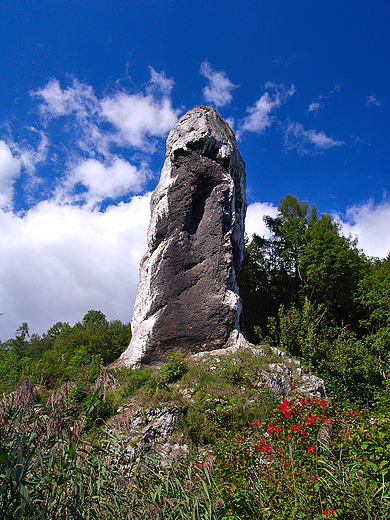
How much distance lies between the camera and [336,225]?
20.3 m

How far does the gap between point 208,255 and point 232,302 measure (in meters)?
1.93

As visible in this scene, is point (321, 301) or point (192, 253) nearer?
point (192, 253)

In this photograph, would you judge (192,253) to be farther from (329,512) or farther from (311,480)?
(329,512)

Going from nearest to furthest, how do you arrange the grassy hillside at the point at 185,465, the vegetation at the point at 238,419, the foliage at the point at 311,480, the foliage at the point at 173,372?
1. the grassy hillside at the point at 185,465
2. the vegetation at the point at 238,419
3. the foliage at the point at 311,480
4. the foliage at the point at 173,372

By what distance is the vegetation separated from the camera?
1.97 m

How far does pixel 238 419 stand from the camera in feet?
20.9

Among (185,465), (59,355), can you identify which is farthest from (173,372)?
(59,355)

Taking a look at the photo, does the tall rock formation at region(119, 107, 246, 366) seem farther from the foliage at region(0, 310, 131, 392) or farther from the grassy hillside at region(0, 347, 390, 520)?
the grassy hillside at region(0, 347, 390, 520)

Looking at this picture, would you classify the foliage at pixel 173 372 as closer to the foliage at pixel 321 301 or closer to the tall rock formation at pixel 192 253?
the tall rock formation at pixel 192 253

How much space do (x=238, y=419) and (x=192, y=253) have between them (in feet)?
19.6

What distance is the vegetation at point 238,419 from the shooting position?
1.97 meters

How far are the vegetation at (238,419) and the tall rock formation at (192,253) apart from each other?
1.24 meters

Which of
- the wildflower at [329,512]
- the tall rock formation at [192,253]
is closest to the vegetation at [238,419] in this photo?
the wildflower at [329,512]

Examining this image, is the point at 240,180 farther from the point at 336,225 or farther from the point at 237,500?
the point at 237,500
